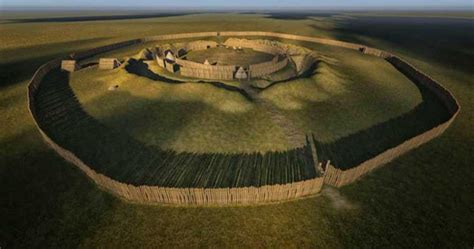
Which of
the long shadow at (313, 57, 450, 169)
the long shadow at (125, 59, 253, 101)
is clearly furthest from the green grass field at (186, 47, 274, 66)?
the long shadow at (313, 57, 450, 169)

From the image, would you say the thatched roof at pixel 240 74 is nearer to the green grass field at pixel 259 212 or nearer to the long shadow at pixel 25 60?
the green grass field at pixel 259 212

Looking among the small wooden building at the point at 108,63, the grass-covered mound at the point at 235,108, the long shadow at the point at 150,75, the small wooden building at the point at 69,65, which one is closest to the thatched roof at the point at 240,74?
the grass-covered mound at the point at 235,108

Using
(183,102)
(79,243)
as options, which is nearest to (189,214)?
(79,243)

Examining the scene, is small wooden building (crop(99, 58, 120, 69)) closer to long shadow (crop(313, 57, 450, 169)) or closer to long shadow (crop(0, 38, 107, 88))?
long shadow (crop(0, 38, 107, 88))

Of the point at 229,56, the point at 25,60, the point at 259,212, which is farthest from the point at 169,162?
the point at 25,60

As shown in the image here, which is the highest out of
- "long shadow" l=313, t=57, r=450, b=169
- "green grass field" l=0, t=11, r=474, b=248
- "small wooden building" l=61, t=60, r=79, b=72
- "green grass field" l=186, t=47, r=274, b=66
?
"small wooden building" l=61, t=60, r=79, b=72

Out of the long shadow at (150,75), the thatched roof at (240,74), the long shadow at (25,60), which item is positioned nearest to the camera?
the long shadow at (150,75)
